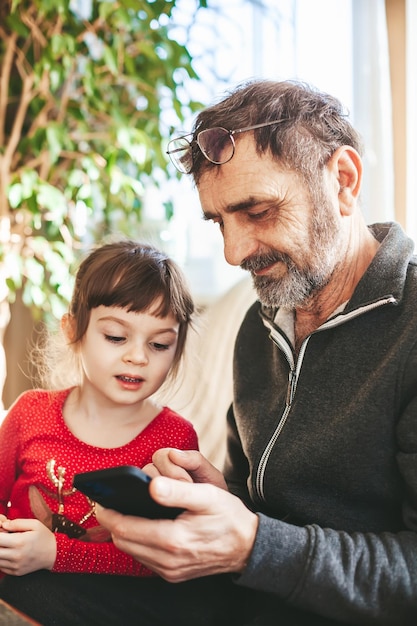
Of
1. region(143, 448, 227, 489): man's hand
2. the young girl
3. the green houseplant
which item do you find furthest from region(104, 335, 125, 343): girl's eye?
the green houseplant

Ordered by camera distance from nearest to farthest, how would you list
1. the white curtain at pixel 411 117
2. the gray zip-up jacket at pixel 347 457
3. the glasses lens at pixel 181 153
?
the gray zip-up jacket at pixel 347 457 < the glasses lens at pixel 181 153 < the white curtain at pixel 411 117

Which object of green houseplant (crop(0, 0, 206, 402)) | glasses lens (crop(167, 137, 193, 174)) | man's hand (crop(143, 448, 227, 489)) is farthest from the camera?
green houseplant (crop(0, 0, 206, 402))

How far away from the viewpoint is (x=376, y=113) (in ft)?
6.78

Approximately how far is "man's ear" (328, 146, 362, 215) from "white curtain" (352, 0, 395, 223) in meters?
0.72

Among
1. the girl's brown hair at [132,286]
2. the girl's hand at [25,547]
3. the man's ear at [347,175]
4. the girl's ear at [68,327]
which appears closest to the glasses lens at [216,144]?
the man's ear at [347,175]

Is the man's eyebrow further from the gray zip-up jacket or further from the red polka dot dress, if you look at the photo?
the red polka dot dress

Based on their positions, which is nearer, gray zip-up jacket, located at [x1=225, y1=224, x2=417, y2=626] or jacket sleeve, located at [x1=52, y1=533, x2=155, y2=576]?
gray zip-up jacket, located at [x1=225, y1=224, x2=417, y2=626]

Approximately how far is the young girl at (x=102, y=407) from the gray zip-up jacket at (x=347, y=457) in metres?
0.20

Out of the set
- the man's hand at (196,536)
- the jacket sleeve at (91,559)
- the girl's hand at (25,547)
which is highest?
the man's hand at (196,536)

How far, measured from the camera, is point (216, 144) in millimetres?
1289

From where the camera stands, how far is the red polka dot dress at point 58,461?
1.40 m

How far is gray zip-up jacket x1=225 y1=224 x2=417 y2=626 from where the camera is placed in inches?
40.8

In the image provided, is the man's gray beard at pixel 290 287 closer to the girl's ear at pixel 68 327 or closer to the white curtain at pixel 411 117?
the girl's ear at pixel 68 327

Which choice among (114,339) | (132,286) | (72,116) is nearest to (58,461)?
(114,339)
